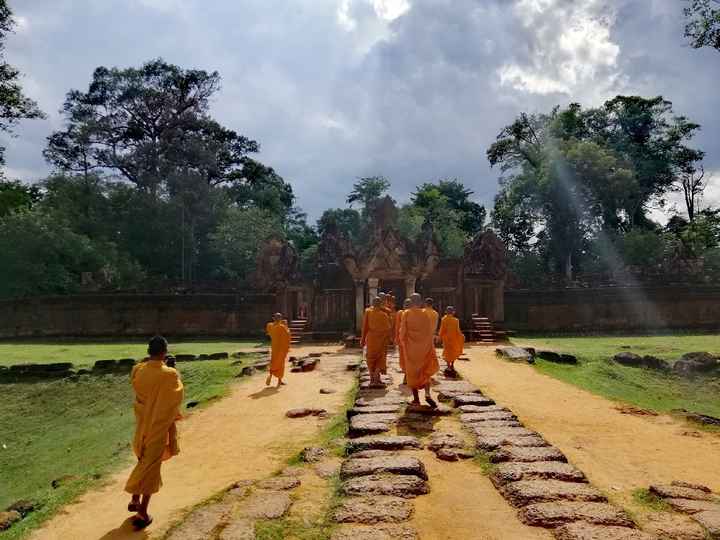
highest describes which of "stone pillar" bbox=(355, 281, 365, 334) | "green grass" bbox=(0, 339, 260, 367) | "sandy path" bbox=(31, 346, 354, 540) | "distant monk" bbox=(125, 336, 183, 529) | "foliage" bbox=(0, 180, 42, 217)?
"foliage" bbox=(0, 180, 42, 217)

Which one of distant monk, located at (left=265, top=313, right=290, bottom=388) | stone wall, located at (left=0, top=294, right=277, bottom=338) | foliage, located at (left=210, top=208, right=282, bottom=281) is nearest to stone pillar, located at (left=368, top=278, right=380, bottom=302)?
stone wall, located at (left=0, top=294, right=277, bottom=338)

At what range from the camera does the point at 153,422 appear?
5.14 meters

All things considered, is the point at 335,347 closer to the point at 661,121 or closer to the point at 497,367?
the point at 497,367

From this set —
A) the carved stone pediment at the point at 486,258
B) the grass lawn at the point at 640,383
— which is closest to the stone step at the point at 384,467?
the grass lawn at the point at 640,383

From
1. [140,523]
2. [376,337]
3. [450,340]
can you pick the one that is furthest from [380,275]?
[140,523]

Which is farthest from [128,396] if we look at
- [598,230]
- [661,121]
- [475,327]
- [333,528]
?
[661,121]

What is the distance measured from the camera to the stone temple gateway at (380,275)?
2102 cm

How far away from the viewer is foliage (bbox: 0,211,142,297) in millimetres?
27812

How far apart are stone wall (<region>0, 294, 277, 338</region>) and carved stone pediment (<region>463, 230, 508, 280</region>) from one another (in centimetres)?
877

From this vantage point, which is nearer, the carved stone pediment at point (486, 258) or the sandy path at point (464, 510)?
the sandy path at point (464, 510)

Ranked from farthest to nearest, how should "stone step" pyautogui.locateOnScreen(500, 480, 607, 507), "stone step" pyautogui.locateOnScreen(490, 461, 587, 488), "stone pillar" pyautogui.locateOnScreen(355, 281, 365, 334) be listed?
"stone pillar" pyautogui.locateOnScreen(355, 281, 365, 334), "stone step" pyautogui.locateOnScreen(490, 461, 587, 488), "stone step" pyautogui.locateOnScreen(500, 480, 607, 507)

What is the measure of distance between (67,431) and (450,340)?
7.94 metres

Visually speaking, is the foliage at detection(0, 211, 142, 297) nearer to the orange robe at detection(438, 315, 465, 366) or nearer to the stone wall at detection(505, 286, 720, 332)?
the stone wall at detection(505, 286, 720, 332)

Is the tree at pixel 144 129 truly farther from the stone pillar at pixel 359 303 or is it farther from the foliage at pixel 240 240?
the stone pillar at pixel 359 303
